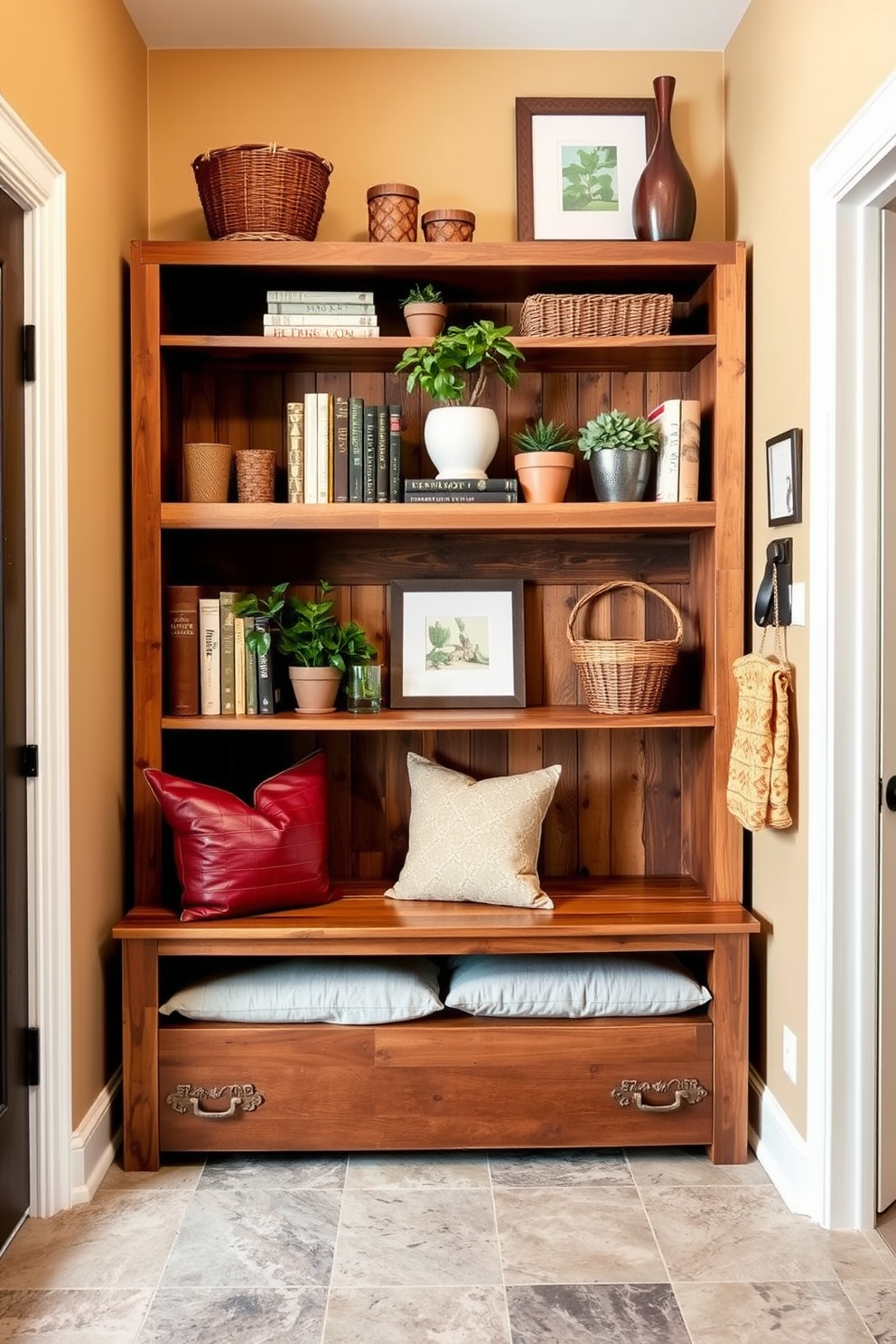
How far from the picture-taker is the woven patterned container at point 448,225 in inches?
111

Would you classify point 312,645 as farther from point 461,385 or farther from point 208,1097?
point 208,1097

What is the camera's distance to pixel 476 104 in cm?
306

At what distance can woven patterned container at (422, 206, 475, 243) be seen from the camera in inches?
111

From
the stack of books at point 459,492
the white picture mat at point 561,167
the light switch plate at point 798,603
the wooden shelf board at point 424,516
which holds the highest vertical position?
the white picture mat at point 561,167

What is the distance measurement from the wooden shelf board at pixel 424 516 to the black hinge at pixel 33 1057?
119 centimetres

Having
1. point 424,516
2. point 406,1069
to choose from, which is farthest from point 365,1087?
point 424,516

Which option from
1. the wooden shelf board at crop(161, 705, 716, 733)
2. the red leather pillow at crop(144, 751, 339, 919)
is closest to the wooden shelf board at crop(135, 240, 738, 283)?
the wooden shelf board at crop(161, 705, 716, 733)

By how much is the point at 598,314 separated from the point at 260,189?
865 mm

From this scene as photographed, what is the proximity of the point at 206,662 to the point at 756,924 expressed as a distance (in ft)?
4.76

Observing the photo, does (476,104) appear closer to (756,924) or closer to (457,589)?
(457,589)

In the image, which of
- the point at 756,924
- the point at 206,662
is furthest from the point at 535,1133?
the point at 206,662

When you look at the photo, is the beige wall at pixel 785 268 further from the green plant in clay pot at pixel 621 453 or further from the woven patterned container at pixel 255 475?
the woven patterned container at pixel 255 475

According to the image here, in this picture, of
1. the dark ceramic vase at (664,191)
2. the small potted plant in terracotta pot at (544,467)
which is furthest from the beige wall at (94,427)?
the dark ceramic vase at (664,191)

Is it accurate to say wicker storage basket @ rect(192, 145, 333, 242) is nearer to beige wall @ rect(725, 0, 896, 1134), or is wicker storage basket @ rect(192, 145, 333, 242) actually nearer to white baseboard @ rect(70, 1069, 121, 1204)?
beige wall @ rect(725, 0, 896, 1134)
